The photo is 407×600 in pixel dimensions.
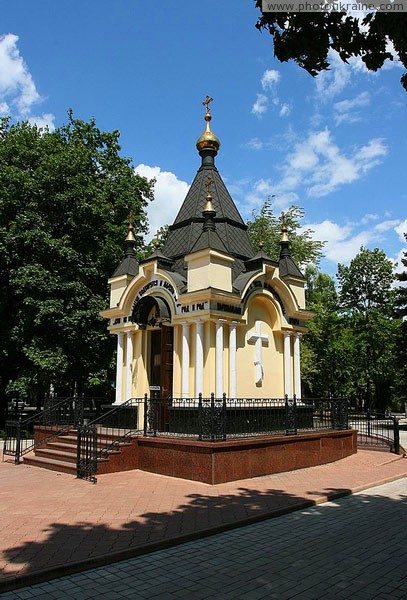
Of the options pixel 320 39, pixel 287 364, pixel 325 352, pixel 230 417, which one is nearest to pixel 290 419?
pixel 230 417

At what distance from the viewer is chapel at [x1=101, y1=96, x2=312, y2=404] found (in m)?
12.7

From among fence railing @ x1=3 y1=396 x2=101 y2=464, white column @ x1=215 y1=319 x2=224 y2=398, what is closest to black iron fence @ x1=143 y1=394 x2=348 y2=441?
white column @ x1=215 y1=319 x2=224 y2=398

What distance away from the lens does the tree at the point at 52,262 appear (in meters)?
18.6

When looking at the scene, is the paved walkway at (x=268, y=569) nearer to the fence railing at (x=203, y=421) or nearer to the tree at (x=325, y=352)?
the fence railing at (x=203, y=421)

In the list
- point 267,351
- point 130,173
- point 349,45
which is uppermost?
point 130,173

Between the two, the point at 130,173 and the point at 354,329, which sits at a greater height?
the point at 130,173

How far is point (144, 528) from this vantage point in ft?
22.1

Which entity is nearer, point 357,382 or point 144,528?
point 144,528

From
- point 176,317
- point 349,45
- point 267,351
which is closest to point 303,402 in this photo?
point 267,351

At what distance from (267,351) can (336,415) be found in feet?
9.20

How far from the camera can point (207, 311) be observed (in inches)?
489

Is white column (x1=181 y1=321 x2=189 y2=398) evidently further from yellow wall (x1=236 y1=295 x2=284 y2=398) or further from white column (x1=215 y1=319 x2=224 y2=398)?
yellow wall (x1=236 y1=295 x2=284 y2=398)

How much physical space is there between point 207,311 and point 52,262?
32.1ft

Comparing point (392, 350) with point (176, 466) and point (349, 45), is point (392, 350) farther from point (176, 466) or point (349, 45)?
point (349, 45)
